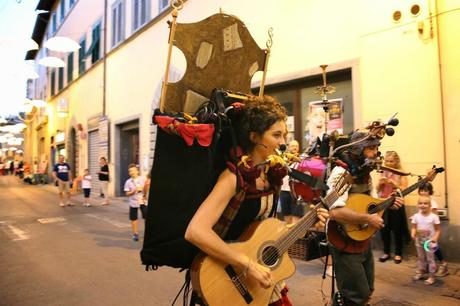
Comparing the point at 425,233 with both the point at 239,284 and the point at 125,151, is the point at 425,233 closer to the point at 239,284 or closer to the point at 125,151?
the point at 239,284

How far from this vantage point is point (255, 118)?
6.76ft

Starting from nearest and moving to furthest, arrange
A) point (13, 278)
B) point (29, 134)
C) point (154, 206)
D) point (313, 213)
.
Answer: point (154, 206) → point (313, 213) → point (13, 278) → point (29, 134)

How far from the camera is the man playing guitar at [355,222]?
2.88 metres

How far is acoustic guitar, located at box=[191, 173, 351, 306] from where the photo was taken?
6.23 feet

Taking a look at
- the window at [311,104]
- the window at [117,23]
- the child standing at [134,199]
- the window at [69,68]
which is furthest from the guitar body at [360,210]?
the window at [69,68]

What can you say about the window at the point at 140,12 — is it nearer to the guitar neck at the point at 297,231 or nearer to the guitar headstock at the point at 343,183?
the guitar headstock at the point at 343,183

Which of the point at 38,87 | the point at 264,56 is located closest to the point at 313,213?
the point at 264,56

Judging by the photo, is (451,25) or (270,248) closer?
(270,248)

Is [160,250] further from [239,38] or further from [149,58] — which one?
[149,58]

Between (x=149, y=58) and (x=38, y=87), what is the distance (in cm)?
2812

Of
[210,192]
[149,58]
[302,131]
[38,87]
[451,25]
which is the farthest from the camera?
[38,87]

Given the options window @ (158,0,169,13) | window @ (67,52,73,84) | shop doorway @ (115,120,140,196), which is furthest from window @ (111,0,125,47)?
window @ (67,52,73,84)

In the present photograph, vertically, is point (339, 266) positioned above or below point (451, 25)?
below

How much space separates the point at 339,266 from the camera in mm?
2990
